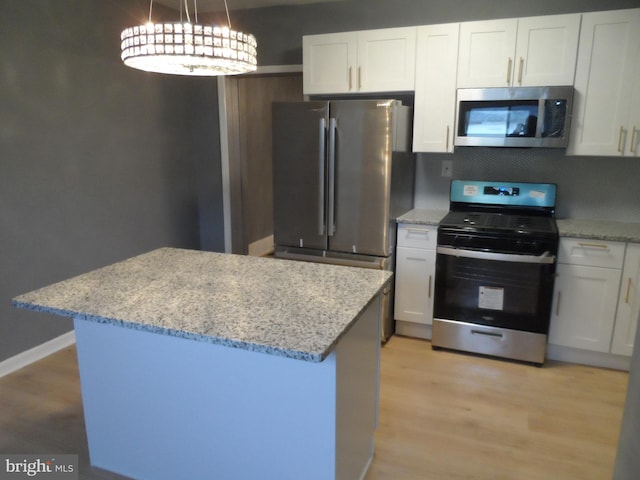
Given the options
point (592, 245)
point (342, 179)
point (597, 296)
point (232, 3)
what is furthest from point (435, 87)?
point (232, 3)

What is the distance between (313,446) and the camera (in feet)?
5.17

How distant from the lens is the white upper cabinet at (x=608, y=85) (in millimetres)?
2662

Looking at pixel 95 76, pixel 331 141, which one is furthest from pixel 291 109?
pixel 95 76

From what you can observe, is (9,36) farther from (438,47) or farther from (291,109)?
(438,47)

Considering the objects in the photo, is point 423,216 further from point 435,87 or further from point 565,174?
point 565,174

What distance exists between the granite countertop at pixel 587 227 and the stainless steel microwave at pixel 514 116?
536 millimetres

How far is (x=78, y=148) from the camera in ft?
10.2

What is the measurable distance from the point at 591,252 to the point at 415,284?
111 centimetres

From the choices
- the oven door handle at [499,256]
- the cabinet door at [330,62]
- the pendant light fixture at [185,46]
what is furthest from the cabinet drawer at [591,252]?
the pendant light fixture at [185,46]

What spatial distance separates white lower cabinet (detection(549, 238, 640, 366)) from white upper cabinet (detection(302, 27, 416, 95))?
156 centimetres

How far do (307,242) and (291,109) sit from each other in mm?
938

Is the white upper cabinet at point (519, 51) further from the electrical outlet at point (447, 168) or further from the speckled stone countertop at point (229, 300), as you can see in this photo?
the speckled stone countertop at point (229, 300)

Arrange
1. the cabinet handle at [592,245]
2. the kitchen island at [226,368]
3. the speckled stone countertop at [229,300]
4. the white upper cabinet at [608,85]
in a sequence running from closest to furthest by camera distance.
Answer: the speckled stone countertop at [229,300] < the kitchen island at [226,368] < the white upper cabinet at [608,85] < the cabinet handle at [592,245]

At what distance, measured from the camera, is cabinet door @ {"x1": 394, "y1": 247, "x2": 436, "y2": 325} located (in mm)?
3213
